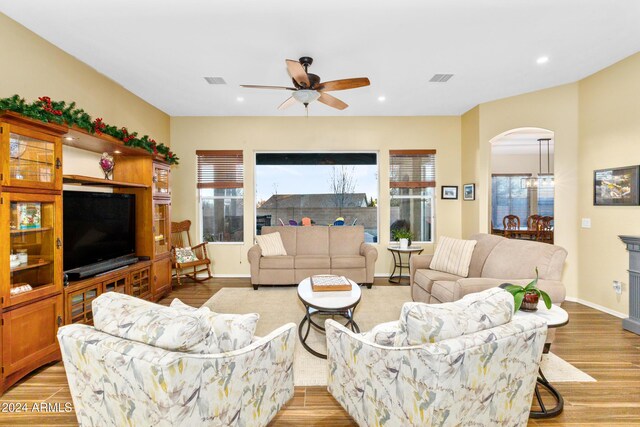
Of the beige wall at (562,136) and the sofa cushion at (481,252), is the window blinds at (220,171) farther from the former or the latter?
the beige wall at (562,136)

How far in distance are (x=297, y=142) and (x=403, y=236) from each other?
A: 8.84ft

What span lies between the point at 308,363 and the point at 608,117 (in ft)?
15.3

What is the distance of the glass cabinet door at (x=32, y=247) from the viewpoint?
2.30m

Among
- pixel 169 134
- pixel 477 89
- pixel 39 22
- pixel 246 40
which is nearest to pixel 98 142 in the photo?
pixel 39 22

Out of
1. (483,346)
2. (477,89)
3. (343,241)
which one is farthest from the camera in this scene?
(343,241)

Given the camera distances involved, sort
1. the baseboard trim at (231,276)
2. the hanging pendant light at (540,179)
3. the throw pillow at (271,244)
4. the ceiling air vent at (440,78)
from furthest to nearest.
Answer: the hanging pendant light at (540,179) < the baseboard trim at (231,276) < the throw pillow at (271,244) < the ceiling air vent at (440,78)

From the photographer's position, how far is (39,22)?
2756 millimetres

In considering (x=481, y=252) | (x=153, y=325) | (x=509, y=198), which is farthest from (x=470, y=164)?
(x=153, y=325)

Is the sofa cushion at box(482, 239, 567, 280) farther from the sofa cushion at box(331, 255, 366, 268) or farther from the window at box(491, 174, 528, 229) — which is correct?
the window at box(491, 174, 528, 229)

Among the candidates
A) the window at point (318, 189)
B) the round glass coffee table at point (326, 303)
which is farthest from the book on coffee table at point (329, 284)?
the window at point (318, 189)

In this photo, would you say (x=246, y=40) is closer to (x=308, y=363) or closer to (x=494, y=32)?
(x=494, y=32)

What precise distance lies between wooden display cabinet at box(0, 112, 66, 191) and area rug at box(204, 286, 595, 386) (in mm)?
2315

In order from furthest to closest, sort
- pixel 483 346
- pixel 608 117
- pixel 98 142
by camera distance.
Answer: pixel 608 117, pixel 98 142, pixel 483 346

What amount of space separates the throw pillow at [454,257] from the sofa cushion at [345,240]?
1.62 metres
